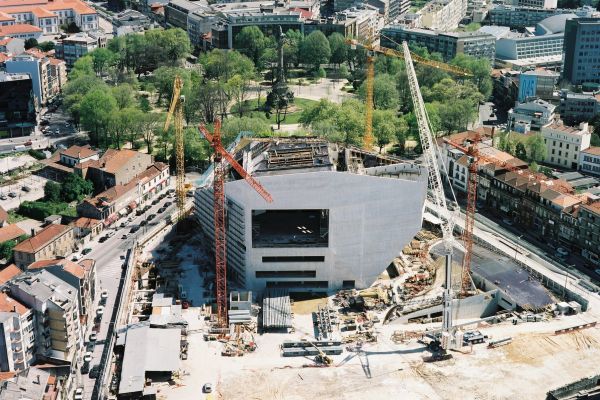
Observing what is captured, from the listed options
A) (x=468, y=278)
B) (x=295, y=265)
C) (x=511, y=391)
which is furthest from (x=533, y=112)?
(x=511, y=391)

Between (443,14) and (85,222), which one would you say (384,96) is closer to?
(85,222)

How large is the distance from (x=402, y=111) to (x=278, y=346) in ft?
218

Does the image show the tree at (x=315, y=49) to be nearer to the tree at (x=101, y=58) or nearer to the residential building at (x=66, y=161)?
the tree at (x=101, y=58)

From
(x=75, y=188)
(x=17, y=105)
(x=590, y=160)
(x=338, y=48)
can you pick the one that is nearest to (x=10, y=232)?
(x=75, y=188)

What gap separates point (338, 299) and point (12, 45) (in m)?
88.0

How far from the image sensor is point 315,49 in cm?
14212

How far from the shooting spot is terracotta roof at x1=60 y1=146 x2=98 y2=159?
96.7m

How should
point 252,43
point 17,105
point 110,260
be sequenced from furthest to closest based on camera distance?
1. point 252,43
2. point 17,105
3. point 110,260

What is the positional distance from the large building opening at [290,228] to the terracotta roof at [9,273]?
19.9 meters

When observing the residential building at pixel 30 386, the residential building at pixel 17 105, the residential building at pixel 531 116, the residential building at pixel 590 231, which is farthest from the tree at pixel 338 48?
the residential building at pixel 30 386

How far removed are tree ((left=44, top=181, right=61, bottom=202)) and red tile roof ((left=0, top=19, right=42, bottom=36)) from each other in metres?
62.1

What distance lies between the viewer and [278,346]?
210 feet

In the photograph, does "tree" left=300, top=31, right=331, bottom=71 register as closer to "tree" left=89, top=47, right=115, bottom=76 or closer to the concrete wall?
"tree" left=89, top=47, right=115, bottom=76

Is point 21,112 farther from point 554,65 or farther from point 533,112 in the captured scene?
point 554,65
